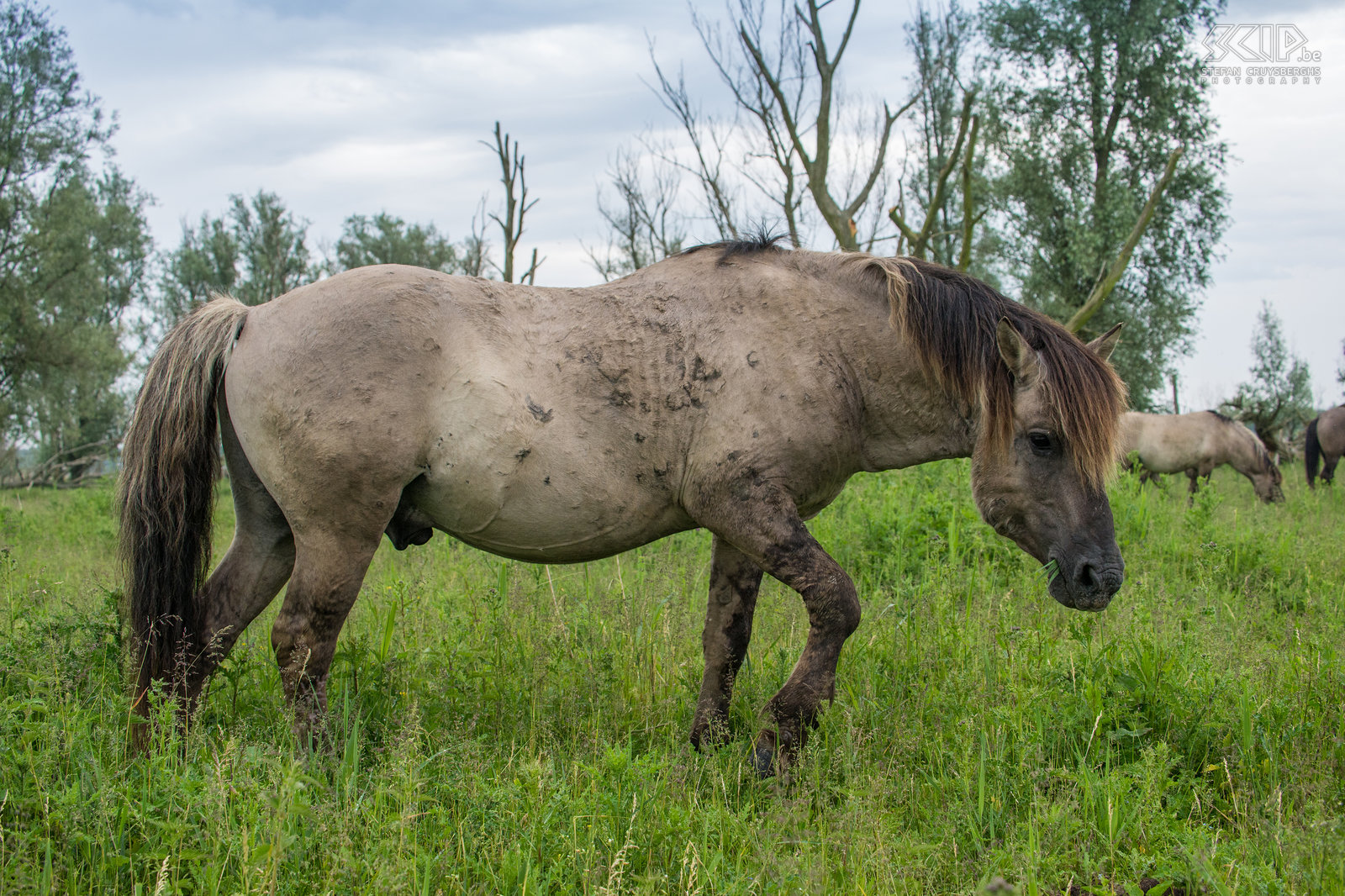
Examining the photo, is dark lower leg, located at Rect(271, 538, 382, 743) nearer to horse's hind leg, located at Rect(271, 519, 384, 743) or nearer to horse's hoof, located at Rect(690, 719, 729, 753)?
horse's hind leg, located at Rect(271, 519, 384, 743)

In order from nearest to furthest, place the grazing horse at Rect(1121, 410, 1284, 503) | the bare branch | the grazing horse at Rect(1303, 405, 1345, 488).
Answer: the bare branch → the grazing horse at Rect(1121, 410, 1284, 503) → the grazing horse at Rect(1303, 405, 1345, 488)

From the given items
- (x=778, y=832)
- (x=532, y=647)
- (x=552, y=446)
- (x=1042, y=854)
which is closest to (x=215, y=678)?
(x=532, y=647)

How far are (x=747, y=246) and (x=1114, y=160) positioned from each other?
74.5ft

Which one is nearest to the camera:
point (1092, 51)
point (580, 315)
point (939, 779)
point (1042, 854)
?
point (1042, 854)

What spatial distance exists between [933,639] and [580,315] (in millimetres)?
2385

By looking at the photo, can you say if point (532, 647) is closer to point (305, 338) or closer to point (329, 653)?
point (329, 653)

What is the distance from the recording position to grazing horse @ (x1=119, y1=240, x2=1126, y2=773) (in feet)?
9.62

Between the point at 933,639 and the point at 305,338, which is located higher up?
the point at 305,338

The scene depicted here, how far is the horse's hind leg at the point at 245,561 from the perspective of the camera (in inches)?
128

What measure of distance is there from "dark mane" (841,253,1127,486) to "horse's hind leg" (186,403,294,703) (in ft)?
8.79

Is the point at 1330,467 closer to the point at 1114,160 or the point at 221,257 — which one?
the point at 1114,160

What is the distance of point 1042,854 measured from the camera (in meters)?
2.39

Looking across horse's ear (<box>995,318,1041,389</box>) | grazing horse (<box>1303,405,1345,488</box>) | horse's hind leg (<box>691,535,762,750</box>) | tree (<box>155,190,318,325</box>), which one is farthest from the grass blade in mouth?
tree (<box>155,190,318,325</box>)

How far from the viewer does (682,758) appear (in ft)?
9.84
